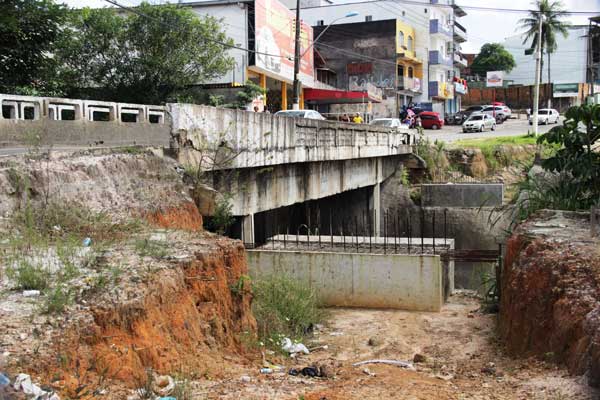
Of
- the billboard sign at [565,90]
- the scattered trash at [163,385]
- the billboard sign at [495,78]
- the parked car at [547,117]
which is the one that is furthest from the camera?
the billboard sign at [495,78]

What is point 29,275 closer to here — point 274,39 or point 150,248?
point 150,248

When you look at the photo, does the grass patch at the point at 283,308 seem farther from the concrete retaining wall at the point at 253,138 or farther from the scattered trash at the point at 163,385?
the scattered trash at the point at 163,385

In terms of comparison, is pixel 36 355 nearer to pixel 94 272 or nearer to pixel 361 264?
pixel 94 272

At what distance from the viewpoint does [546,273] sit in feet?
30.5

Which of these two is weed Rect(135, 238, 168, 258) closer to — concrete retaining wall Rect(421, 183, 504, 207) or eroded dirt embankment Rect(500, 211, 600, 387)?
eroded dirt embankment Rect(500, 211, 600, 387)

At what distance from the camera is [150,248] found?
851 centimetres

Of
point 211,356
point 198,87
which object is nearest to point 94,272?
point 211,356

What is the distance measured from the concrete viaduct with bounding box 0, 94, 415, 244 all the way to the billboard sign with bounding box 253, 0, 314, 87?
1518 cm

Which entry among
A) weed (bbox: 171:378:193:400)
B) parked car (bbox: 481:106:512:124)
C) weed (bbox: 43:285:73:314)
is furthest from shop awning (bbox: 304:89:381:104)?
weed (bbox: 171:378:193:400)

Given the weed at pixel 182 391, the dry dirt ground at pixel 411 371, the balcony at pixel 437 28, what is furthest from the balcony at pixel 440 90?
the weed at pixel 182 391

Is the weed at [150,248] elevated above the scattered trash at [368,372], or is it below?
above

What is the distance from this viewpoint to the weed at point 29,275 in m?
6.66

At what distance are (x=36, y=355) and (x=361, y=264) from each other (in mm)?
10201

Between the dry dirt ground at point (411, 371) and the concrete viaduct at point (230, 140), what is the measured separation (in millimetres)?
3916
